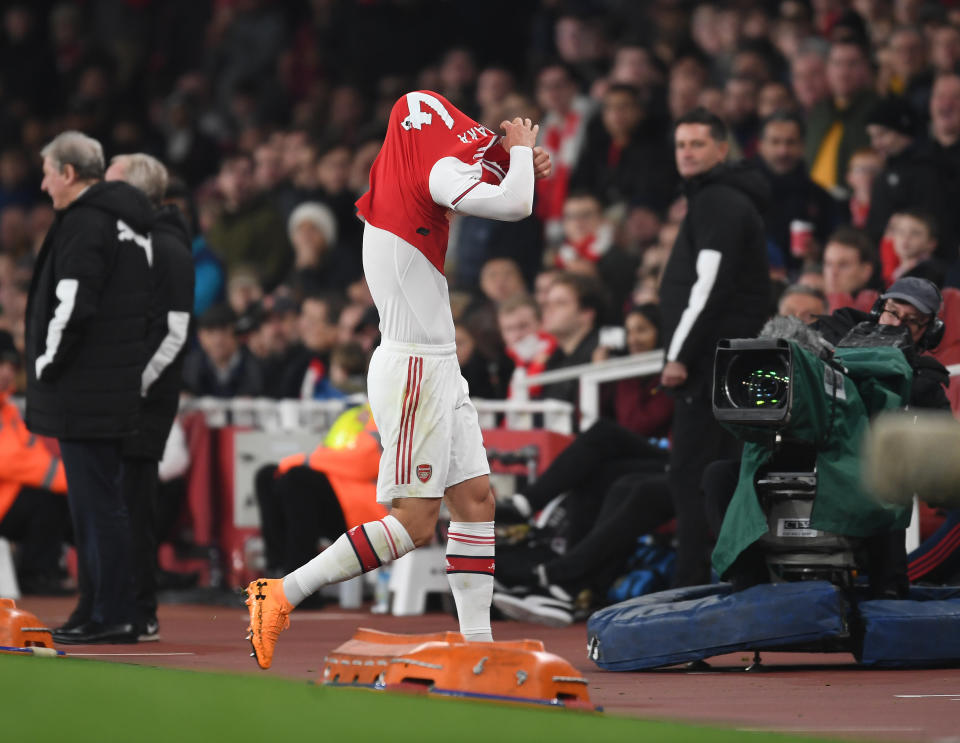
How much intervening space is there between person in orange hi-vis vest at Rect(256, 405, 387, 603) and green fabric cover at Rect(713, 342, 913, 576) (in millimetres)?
3629

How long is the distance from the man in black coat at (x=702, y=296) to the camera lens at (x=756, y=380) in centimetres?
142

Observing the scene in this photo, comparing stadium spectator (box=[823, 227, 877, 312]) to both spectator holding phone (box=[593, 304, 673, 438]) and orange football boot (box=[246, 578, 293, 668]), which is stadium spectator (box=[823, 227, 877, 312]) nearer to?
spectator holding phone (box=[593, 304, 673, 438])

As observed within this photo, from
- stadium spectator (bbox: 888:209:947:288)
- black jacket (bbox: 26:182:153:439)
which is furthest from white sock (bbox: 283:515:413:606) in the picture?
stadium spectator (bbox: 888:209:947:288)

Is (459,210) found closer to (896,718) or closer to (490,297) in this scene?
(896,718)

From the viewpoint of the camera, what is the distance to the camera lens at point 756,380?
270 inches

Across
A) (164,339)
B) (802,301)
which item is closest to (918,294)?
(802,301)

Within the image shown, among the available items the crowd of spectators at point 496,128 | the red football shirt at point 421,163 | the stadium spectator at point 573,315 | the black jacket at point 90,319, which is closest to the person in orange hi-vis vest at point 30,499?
the crowd of spectators at point 496,128

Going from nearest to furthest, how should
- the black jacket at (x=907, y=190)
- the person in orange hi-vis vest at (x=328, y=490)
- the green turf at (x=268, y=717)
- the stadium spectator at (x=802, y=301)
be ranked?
the green turf at (x=268, y=717) < the stadium spectator at (x=802, y=301) < the person in orange hi-vis vest at (x=328, y=490) < the black jacket at (x=907, y=190)

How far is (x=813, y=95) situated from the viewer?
12.8m

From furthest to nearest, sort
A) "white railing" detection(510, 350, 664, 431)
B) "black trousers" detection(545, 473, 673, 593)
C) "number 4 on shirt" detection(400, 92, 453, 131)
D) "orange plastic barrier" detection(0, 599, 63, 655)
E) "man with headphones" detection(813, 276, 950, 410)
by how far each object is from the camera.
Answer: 1. "white railing" detection(510, 350, 664, 431)
2. "black trousers" detection(545, 473, 673, 593)
3. "man with headphones" detection(813, 276, 950, 410)
4. "orange plastic barrier" detection(0, 599, 63, 655)
5. "number 4 on shirt" detection(400, 92, 453, 131)

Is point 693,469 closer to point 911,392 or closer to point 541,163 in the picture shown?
point 911,392

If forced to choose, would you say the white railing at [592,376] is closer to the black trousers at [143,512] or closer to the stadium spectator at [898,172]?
the stadium spectator at [898,172]

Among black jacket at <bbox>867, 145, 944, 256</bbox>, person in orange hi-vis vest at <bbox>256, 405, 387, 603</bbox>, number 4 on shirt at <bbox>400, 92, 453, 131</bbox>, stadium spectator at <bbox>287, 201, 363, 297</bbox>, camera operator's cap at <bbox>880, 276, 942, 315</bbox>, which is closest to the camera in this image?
number 4 on shirt at <bbox>400, 92, 453, 131</bbox>

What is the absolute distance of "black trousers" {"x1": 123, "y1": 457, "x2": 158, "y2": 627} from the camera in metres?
8.43
